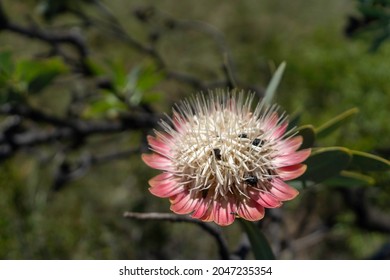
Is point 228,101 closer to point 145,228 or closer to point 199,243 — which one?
point 145,228

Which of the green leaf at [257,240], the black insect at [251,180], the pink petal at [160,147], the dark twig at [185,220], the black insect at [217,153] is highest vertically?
the pink petal at [160,147]

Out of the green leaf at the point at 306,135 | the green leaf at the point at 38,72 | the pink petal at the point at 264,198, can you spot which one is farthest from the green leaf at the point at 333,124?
the green leaf at the point at 38,72

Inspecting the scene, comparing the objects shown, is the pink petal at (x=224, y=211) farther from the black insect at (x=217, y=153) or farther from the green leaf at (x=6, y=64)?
the green leaf at (x=6, y=64)

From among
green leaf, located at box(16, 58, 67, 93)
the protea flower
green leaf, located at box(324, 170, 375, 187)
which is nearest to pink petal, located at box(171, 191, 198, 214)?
the protea flower

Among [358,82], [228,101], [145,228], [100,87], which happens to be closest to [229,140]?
[228,101]

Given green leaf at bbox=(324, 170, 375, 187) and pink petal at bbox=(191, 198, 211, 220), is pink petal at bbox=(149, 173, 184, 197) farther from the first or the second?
green leaf at bbox=(324, 170, 375, 187)

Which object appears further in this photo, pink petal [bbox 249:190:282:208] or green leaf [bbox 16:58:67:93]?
green leaf [bbox 16:58:67:93]
